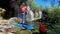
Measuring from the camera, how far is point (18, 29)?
1875 millimetres

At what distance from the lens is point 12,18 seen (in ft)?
6.23

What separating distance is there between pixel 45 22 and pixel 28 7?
225mm

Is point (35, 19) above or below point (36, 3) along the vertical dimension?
below

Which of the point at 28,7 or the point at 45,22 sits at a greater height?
the point at 28,7

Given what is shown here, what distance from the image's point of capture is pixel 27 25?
73.9 inches

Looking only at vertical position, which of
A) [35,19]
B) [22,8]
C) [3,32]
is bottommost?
[3,32]

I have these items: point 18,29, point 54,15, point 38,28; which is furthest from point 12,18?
point 54,15

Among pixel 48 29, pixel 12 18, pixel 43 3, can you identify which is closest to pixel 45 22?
pixel 48 29

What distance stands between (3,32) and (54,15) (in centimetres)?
53

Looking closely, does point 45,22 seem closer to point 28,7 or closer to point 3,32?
point 28,7

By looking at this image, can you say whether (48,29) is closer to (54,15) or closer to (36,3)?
(54,15)

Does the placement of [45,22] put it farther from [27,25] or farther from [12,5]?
[12,5]

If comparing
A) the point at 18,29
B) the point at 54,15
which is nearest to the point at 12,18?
the point at 18,29

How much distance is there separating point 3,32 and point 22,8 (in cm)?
30
